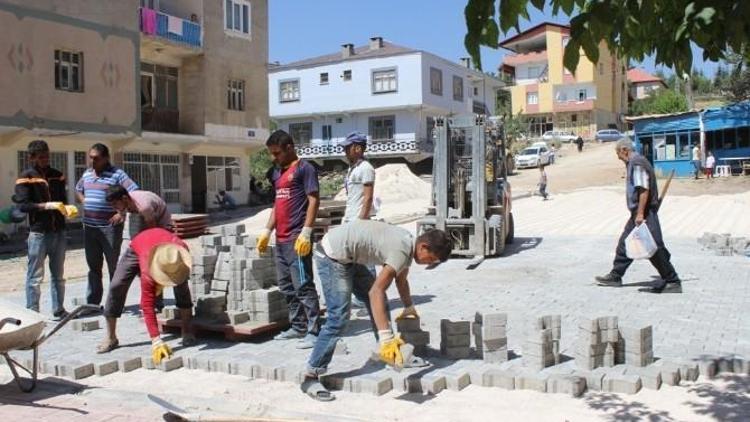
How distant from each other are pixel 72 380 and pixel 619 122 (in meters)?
73.8

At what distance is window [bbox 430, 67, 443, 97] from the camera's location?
48.6 metres

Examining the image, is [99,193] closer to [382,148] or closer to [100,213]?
[100,213]

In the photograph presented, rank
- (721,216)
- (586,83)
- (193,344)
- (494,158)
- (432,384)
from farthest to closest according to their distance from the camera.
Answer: (586,83) → (721,216) → (494,158) → (193,344) → (432,384)

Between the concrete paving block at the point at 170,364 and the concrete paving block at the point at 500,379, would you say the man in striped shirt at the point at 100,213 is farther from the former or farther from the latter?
the concrete paving block at the point at 500,379

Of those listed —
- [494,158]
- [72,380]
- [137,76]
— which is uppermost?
[137,76]

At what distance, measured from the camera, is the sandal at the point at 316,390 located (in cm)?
506

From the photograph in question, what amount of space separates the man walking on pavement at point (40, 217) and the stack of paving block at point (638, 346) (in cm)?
556

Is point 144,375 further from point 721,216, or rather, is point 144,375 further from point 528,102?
point 528,102

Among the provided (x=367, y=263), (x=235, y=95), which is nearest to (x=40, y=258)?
(x=367, y=263)

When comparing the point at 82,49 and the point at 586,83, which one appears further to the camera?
the point at 586,83

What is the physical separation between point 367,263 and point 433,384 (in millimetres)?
962

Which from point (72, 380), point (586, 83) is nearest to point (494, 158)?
point (72, 380)

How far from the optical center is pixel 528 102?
71.7m

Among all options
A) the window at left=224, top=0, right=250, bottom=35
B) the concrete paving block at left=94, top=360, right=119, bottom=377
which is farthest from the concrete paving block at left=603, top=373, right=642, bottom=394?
the window at left=224, top=0, right=250, bottom=35
